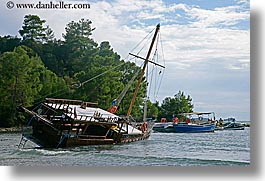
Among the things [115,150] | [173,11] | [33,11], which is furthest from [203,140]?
[33,11]

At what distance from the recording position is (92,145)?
7336mm

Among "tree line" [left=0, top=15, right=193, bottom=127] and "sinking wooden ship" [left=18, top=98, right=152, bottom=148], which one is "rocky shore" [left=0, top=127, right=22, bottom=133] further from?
"sinking wooden ship" [left=18, top=98, right=152, bottom=148]

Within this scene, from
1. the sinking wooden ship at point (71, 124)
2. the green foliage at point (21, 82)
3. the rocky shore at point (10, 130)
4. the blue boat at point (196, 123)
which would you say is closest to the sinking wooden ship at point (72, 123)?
the sinking wooden ship at point (71, 124)

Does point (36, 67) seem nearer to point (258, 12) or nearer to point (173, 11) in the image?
point (173, 11)

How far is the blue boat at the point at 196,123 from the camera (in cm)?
646

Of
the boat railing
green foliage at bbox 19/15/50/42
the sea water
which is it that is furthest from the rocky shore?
green foliage at bbox 19/15/50/42

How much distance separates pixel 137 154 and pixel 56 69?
4.53 ft

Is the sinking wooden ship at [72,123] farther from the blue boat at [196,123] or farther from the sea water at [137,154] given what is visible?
the blue boat at [196,123]

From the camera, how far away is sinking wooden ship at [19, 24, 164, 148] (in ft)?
22.2

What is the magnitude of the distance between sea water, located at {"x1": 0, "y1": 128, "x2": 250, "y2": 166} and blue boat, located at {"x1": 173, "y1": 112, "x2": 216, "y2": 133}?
0.23 m

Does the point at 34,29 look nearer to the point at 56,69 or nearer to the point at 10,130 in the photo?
the point at 56,69

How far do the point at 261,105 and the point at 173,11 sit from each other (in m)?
1.37

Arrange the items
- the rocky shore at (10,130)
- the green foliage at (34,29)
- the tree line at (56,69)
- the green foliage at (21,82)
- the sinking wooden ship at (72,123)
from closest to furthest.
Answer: the green foliage at (34,29), the tree line at (56,69), the green foliage at (21,82), the rocky shore at (10,130), the sinking wooden ship at (72,123)

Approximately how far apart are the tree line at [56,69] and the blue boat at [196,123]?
0.54 feet
